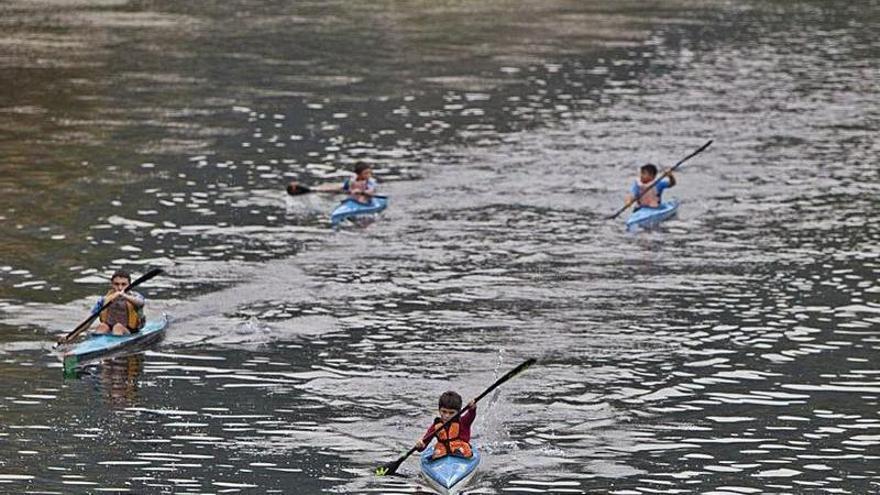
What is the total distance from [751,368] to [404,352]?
6.08m

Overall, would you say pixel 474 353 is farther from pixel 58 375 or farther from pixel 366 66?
pixel 366 66

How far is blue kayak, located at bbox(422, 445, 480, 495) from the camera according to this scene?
1105 inches

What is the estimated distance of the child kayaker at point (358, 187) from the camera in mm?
48031

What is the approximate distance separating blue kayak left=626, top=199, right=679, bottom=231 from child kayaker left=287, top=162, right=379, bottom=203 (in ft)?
20.5

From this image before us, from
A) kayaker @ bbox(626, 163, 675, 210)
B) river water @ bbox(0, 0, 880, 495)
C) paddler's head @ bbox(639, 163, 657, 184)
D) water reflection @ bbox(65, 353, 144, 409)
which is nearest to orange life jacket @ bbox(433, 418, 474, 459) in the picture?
river water @ bbox(0, 0, 880, 495)

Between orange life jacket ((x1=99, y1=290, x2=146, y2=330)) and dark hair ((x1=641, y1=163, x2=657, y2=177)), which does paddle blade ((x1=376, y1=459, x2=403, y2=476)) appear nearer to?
orange life jacket ((x1=99, y1=290, x2=146, y2=330))

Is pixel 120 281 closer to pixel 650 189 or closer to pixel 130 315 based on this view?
pixel 130 315

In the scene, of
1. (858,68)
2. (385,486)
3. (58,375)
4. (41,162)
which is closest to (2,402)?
(58,375)

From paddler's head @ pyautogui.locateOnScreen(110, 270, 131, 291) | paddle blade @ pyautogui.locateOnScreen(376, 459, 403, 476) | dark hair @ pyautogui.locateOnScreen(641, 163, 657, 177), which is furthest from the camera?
dark hair @ pyautogui.locateOnScreen(641, 163, 657, 177)

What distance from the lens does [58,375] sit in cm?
3350

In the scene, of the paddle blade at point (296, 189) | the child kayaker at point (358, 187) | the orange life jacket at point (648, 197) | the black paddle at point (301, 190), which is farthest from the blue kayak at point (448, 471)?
the orange life jacket at point (648, 197)

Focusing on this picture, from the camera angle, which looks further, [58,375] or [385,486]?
[58,375]

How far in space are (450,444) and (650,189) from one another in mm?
20523

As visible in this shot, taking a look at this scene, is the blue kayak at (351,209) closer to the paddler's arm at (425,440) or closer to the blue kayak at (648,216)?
the blue kayak at (648,216)
